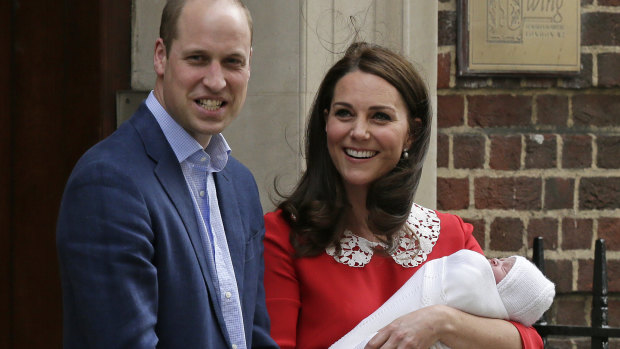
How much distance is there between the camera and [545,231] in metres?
3.54

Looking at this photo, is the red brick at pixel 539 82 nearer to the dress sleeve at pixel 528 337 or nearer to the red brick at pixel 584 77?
the red brick at pixel 584 77

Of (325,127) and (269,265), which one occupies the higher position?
(325,127)

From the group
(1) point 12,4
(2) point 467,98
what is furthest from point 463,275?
(1) point 12,4

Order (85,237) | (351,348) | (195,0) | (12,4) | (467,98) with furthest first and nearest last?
1. (467,98)
2. (12,4)
3. (351,348)
4. (195,0)
5. (85,237)

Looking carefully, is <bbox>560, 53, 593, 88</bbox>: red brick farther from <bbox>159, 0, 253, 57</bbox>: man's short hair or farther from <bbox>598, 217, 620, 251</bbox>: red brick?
<bbox>159, 0, 253, 57</bbox>: man's short hair

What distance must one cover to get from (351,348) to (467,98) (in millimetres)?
1416

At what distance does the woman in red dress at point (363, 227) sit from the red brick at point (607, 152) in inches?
41.5

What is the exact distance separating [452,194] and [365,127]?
1.03 m

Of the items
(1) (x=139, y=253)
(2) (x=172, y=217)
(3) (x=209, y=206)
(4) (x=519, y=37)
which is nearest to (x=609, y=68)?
(4) (x=519, y=37)

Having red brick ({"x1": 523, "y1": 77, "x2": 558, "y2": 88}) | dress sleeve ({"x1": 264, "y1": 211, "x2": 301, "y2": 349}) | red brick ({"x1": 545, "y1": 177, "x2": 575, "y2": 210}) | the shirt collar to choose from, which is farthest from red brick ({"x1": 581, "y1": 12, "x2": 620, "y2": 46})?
the shirt collar

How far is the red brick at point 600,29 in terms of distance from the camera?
11.8ft

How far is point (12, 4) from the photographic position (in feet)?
10.4

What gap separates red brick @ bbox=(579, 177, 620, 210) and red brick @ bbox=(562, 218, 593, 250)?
0.06 m

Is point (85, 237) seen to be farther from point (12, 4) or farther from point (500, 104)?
point (500, 104)
